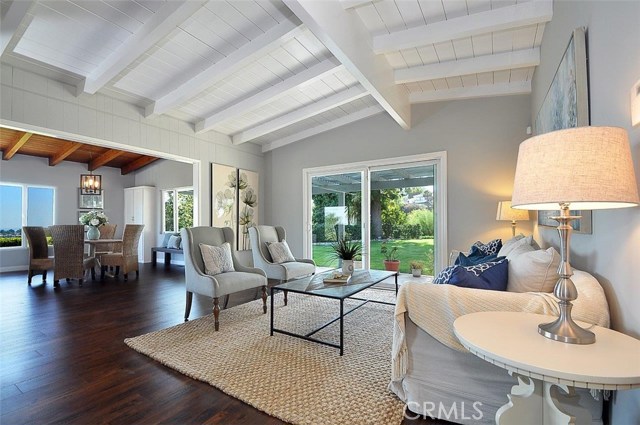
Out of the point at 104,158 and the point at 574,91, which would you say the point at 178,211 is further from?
the point at 574,91

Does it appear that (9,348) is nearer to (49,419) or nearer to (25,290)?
(49,419)

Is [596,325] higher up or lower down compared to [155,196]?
lower down

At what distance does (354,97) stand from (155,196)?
626 cm

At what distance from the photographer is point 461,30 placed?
9.18ft

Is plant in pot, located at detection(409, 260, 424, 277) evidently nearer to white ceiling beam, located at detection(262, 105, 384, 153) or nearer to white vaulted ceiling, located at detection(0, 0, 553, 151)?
white vaulted ceiling, located at detection(0, 0, 553, 151)

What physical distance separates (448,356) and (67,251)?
583cm

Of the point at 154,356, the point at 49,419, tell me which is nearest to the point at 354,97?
the point at 154,356

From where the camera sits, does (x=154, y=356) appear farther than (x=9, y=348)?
No

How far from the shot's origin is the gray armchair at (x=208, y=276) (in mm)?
2940

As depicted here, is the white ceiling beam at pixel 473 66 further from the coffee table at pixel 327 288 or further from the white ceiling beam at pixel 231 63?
the coffee table at pixel 327 288

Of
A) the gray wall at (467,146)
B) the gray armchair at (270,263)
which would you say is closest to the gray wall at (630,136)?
the gray wall at (467,146)

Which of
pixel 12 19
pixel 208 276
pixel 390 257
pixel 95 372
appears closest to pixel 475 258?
pixel 390 257

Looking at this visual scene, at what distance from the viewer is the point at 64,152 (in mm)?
6488

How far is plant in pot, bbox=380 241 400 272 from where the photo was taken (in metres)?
4.91
